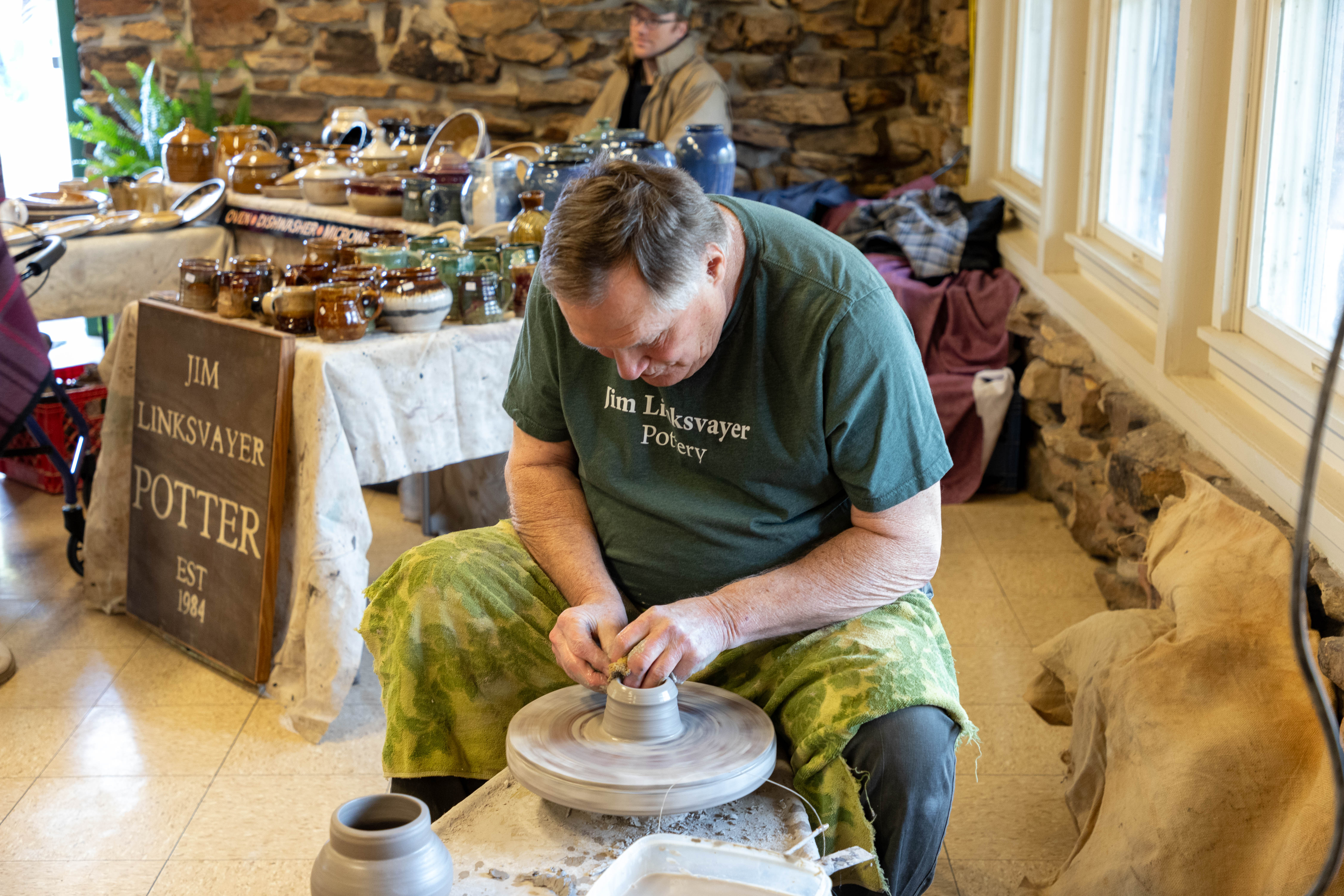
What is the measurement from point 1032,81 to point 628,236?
3237 mm

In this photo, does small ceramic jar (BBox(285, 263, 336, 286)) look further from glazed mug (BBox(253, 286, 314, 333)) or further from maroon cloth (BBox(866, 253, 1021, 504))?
maroon cloth (BBox(866, 253, 1021, 504))

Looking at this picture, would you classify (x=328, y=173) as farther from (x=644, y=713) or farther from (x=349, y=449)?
(x=644, y=713)

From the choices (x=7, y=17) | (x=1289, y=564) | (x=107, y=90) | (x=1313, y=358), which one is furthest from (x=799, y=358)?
(x=7, y=17)

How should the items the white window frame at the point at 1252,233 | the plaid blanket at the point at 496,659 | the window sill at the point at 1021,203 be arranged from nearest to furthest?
the plaid blanket at the point at 496,659 → the white window frame at the point at 1252,233 → the window sill at the point at 1021,203

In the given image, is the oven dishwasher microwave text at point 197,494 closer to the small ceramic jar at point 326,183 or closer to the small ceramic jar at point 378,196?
the small ceramic jar at point 378,196

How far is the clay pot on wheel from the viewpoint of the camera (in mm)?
1072

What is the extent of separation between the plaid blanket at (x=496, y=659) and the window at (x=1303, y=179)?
0.97 m

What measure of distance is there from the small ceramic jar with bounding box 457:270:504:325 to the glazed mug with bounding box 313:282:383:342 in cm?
24

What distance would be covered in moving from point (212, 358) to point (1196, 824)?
2.09m

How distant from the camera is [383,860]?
42.3 inches

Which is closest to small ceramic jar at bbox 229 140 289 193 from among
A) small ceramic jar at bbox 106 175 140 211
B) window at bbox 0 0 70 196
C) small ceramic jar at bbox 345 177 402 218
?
small ceramic jar at bbox 106 175 140 211

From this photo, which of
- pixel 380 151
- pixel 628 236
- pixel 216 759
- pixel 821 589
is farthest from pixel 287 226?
pixel 821 589

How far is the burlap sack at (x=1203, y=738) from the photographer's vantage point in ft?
5.01

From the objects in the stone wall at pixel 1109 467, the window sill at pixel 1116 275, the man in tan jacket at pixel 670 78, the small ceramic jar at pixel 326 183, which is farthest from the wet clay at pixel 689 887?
the man in tan jacket at pixel 670 78
